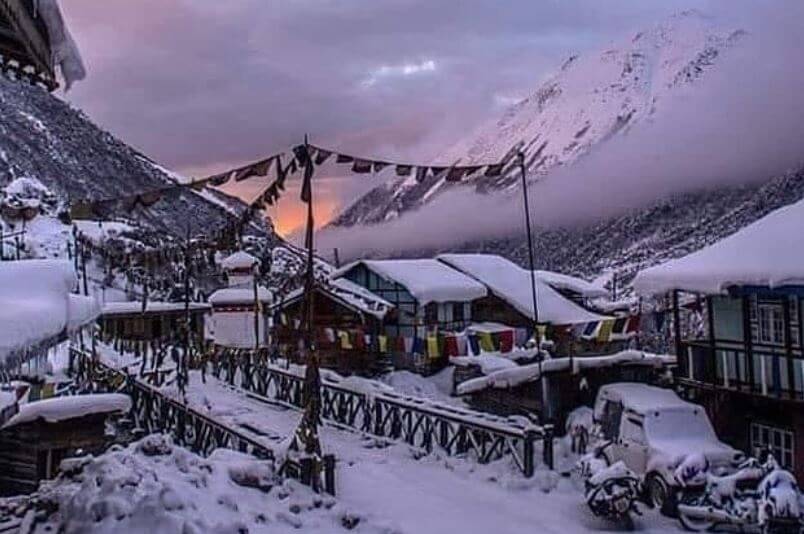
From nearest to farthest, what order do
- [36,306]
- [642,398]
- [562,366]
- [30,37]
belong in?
[36,306]
[30,37]
[642,398]
[562,366]

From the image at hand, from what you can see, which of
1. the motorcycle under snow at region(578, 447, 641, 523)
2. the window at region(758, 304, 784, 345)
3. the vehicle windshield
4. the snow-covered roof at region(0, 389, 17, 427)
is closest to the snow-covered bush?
the snow-covered roof at region(0, 389, 17, 427)

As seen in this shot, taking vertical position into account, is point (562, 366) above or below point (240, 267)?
below

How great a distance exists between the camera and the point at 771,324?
19.2 m

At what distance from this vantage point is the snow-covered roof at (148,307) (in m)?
42.5

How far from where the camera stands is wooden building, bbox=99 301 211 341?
140ft

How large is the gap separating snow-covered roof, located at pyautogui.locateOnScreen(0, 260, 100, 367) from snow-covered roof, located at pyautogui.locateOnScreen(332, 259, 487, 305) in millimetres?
23004

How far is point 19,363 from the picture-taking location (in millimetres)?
7496

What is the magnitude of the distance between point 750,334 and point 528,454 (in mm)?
5924

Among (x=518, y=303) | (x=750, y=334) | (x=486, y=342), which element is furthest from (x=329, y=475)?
(x=518, y=303)

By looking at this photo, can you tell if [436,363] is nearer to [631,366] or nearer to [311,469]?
[631,366]

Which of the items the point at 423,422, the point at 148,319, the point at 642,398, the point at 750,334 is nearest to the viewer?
the point at 642,398

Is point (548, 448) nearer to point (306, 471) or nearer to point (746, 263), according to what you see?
point (306, 471)

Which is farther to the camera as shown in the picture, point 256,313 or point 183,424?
point 256,313

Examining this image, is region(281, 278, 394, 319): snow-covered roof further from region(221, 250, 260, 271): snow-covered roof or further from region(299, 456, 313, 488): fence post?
region(299, 456, 313, 488): fence post
